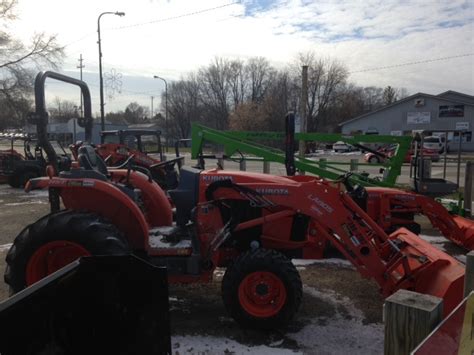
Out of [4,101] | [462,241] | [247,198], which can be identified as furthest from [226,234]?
[4,101]

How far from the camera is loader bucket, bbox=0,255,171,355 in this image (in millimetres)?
1893

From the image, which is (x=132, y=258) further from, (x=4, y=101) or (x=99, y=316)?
(x=4, y=101)

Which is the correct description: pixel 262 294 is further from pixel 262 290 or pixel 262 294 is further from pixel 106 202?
pixel 106 202

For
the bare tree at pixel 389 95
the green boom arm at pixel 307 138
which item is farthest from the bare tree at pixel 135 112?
the green boom arm at pixel 307 138

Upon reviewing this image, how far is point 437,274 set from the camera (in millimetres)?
3904

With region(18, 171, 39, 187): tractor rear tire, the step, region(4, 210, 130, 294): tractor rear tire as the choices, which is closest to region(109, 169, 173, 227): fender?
the step

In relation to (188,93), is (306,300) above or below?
below

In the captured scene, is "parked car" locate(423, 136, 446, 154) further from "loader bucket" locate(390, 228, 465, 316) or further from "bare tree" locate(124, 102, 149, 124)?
"bare tree" locate(124, 102, 149, 124)

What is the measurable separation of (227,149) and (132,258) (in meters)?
6.31

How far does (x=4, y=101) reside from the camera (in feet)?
91.1

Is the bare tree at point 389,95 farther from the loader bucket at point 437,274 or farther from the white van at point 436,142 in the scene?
the loader bucket at point 437,274

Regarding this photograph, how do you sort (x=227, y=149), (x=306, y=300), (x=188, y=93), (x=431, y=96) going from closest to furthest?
(x=306, y=300) < (x=227, y=149) < (x=431, y=96) < (x=188, y=93)

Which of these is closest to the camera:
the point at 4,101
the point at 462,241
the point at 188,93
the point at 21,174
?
the point at 462,241

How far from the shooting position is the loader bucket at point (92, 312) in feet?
6.21
